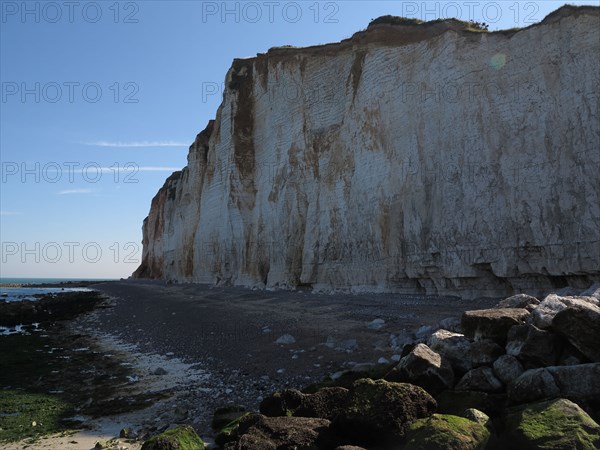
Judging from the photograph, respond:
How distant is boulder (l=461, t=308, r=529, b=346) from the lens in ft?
16.3

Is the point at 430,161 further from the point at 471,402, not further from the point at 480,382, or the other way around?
the point at 471,402

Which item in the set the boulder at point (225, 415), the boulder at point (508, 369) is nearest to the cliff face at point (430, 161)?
the boulder at point (508, 369)

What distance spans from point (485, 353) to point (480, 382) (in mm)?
448

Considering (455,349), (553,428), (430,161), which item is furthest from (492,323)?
(430,161)

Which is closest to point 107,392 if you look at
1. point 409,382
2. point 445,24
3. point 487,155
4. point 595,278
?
point 409,382

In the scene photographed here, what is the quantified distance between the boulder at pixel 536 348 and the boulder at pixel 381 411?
1.08 m

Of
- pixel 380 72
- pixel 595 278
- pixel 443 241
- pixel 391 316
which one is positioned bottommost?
pixel 391 316

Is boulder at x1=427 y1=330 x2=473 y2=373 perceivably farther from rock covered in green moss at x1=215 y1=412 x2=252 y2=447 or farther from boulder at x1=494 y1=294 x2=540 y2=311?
rock covered in green moss at x1=215 y1=412 x2=252 y2=447

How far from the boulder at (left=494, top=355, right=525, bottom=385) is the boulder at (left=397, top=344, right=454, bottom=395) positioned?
1.38ft

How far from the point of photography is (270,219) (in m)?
27.3

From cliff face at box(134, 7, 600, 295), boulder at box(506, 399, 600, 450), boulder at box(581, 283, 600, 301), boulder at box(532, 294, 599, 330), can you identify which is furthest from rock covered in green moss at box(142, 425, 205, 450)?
cliff face at box(134, 7, 600, 295)

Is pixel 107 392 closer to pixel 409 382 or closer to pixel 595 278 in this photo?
pixel 409 382

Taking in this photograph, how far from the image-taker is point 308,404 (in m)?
4.45

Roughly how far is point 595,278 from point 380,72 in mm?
11623
